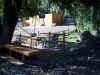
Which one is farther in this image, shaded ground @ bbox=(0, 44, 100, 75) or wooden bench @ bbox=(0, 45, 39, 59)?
wooden bench @ bbox=(0, 45, 39, 59)

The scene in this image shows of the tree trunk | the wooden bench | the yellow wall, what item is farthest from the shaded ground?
the yellow wall

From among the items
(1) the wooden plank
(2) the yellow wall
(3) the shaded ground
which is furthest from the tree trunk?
(2) the yellow wall

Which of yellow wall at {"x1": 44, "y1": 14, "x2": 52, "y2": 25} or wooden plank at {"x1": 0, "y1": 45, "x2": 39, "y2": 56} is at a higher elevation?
yellow wall at {"x1": 44, "y1": 14, "x2": 52, "y2": 25}

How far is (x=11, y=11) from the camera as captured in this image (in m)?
6.50

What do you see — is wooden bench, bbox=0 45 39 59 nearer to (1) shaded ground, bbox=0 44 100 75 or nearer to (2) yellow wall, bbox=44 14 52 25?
(1) shaded ground, bbox=0 44 100 75

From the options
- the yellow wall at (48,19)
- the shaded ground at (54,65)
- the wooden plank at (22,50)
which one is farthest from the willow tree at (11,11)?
the yellow wall at (48,19)

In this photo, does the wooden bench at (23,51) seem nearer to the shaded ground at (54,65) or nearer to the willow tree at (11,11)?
the shaded ground at (54,65)

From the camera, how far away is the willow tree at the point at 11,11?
6141 millimetres

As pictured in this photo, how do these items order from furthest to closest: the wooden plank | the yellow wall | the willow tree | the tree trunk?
the yellow wall, the tree trunk, the willow tree, the wooden plank

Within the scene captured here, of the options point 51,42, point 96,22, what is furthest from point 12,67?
point 51,42

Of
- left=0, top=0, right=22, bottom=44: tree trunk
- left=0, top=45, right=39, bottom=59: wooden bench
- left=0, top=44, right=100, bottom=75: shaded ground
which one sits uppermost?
left=0, top=0, right=22, bottom=44: tree trunk

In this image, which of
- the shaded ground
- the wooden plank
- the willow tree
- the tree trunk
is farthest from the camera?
the tree trunk

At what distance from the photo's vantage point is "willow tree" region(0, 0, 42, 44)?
20.1ft

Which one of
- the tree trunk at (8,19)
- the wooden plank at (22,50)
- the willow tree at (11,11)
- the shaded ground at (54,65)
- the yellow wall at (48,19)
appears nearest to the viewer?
the shaded ground at (54,65)
